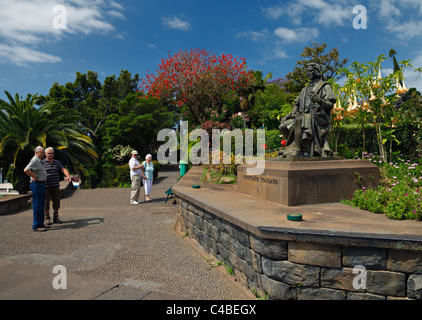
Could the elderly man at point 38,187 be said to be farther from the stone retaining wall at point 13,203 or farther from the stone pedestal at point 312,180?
the stone pedestal at point 312,180

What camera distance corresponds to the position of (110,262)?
14.0ft

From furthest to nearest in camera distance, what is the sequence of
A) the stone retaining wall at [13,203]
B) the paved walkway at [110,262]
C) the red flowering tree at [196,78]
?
the red flowering tree at [196,78]
the stone retaining wall at [13,203]
the paved walkway at [110,262]

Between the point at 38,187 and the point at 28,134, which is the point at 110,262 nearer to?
the point at 38,187

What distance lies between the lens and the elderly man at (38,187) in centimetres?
582

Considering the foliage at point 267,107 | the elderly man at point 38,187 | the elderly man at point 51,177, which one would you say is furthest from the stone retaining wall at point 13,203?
the foliage at point 267,107

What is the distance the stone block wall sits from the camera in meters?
2.63

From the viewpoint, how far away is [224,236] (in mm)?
4172

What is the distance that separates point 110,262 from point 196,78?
60.7ft

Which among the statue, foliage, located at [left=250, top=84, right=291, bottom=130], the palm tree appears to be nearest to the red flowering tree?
foliage, located at [left=250, top=84, right=291, bottom=130]

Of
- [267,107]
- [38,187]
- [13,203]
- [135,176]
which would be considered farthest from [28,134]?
[267,107]

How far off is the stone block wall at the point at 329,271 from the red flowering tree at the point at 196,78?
18.7 m
